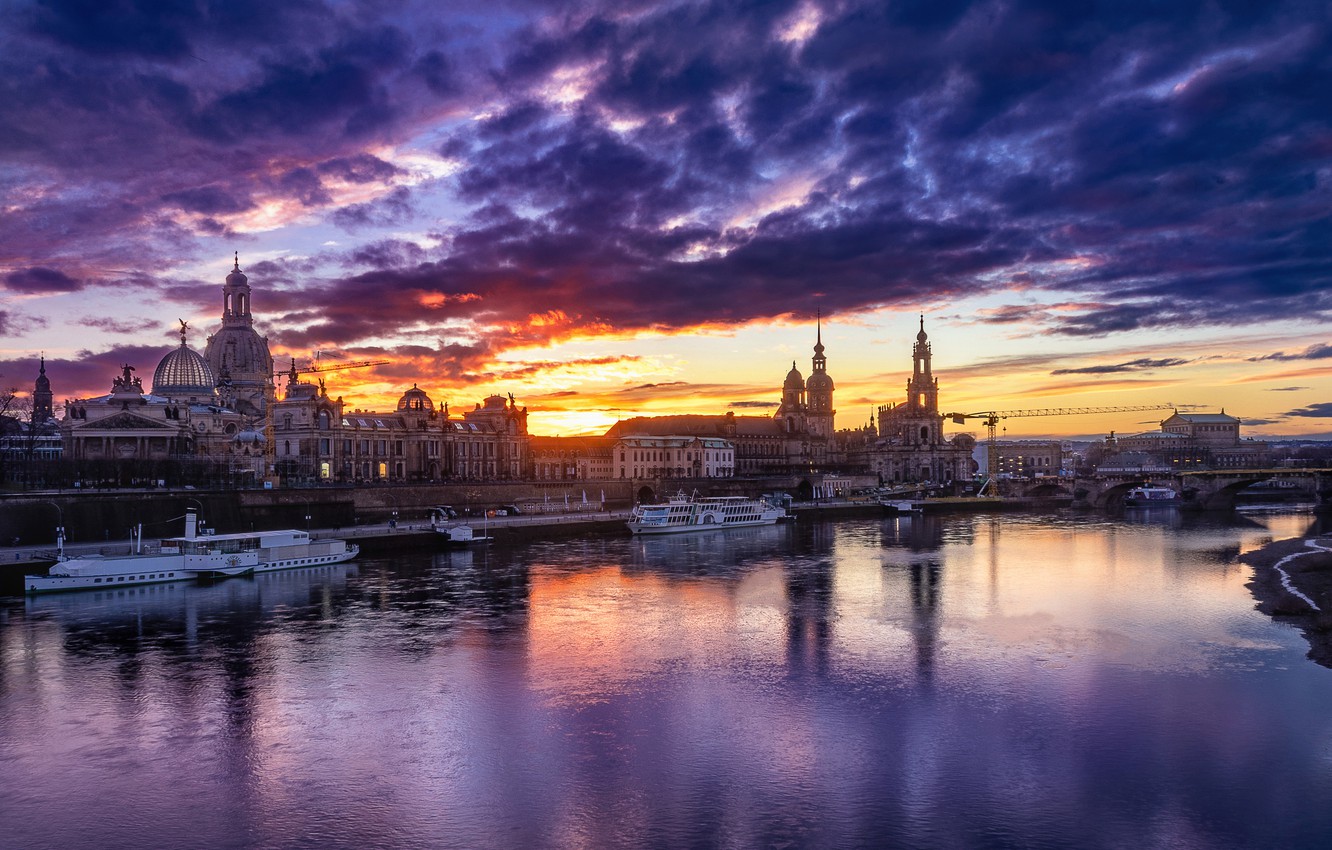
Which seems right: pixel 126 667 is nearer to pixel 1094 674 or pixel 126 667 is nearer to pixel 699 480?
pixel 1094 674

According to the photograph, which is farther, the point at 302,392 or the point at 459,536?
the point at 302,392

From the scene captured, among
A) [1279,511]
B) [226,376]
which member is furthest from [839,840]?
[226,376]

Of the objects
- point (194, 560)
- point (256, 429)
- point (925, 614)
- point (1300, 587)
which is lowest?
point (925, 614)

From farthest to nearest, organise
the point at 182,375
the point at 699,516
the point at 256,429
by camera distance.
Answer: the point at 182,375
the point at 256,429
the point at 699,516

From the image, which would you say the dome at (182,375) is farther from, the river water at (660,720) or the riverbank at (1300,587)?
the riverbank at (1300,587)

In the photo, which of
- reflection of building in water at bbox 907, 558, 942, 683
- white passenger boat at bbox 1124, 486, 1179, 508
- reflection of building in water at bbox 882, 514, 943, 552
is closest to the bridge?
white passenger boat at bbox 1124, 486, 1179, 508

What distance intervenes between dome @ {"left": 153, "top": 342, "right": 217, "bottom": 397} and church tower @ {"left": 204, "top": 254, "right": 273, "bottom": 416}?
11.3m

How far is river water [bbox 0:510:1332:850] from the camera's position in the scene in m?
21.0

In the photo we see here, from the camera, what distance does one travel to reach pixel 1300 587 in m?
51.0

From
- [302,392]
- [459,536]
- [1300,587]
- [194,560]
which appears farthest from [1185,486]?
[194,560]

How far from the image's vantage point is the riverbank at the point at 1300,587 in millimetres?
39406

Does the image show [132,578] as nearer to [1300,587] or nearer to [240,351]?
[1300,587]

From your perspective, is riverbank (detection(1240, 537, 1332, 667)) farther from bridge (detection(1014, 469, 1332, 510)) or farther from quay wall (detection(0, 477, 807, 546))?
bridge (detection(1014, 469, 1332, 510))

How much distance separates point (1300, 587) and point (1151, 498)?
11369cm
